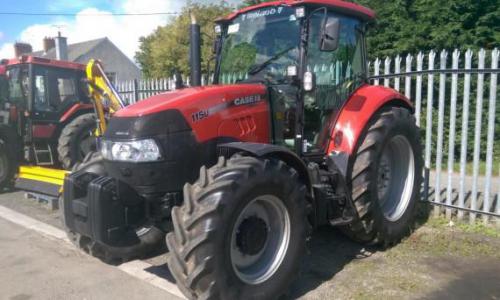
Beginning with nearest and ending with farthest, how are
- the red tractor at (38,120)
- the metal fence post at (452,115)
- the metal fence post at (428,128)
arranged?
the metal fence post at (452,115) → the metal fence post at (428,128) → the red tractor at (38,120)

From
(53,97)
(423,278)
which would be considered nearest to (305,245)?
(423,278)

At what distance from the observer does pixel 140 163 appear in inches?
140

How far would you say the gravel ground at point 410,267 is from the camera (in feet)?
12.8

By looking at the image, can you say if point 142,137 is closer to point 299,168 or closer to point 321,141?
point 299,168

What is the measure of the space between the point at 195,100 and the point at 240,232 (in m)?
1.11

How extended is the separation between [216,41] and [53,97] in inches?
211

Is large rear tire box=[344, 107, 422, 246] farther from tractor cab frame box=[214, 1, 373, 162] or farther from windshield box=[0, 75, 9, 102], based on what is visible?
windshield box=[0, 75, 9, 102]

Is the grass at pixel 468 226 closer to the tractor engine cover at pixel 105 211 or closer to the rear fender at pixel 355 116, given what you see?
the rear fender at pixel 355 116

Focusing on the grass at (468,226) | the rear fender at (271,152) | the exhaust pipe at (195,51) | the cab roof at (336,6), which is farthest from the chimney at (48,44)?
the rear fender at (271,152)

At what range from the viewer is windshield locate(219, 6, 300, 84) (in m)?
4.38

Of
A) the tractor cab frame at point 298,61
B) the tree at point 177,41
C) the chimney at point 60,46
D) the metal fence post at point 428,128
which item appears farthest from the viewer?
the chimney at point 60,46

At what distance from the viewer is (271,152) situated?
362 centimetres

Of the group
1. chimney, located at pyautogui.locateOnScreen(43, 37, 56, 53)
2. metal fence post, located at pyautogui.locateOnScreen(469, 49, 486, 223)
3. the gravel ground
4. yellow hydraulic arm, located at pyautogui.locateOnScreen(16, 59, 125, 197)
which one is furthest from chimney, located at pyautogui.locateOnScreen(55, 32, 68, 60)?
metal fence post, located at pyautogui.locateOnScreen(469, 49, 486, 223)

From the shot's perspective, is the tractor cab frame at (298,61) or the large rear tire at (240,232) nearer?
the large rear tire at (240,232)
